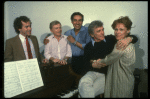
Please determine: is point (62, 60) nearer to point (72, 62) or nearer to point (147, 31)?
point (72, 62)

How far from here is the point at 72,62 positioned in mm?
1711

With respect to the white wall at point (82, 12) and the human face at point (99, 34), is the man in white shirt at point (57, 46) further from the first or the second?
the human face at point (99, 34)

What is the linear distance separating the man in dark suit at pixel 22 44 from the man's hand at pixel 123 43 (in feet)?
3.57

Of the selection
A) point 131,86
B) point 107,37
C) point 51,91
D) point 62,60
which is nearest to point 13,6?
point 62,60

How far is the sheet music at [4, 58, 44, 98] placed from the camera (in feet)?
3.67

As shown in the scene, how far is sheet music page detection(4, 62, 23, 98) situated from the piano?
160 mm

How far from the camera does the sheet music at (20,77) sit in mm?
1118

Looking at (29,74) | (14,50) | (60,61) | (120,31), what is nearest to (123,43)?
(120,31)

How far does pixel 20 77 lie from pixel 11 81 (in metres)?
0.09

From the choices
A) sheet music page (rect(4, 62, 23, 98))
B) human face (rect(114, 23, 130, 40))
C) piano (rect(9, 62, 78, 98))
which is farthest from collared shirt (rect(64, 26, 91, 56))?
sheet music page (rect(4, 62, 23, 98))

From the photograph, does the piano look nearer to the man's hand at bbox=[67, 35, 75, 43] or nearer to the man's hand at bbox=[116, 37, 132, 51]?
the man's hand at bbox=[67, 35, 75, 43]

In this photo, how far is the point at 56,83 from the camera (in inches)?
57.1

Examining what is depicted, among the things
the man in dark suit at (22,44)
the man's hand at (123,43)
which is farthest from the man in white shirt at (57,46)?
the man's hand at (123,43)

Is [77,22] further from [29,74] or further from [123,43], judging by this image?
[29,74]
